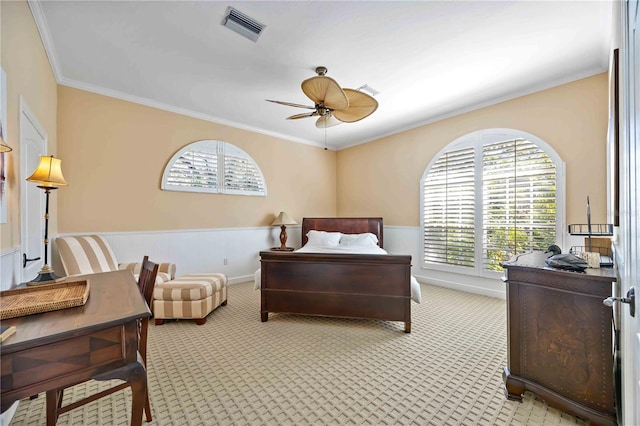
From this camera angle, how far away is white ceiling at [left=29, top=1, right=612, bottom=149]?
224 centimetres

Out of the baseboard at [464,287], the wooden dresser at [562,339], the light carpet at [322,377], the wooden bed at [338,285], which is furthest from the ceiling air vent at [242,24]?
the baseboard at [464,287]

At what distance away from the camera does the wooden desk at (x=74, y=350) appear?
0.87 m

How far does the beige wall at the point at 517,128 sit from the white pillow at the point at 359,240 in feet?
2.22

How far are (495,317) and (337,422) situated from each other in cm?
260

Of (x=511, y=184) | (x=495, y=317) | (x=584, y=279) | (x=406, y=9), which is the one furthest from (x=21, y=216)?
(x=511, y=184)

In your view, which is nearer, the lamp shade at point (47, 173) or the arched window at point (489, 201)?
the lamp shade at point (47, 173)

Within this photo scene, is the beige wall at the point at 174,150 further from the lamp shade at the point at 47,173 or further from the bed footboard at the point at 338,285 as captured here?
the bed footboard at the point at 338,285

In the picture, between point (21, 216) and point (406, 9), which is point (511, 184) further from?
point (21, 216)

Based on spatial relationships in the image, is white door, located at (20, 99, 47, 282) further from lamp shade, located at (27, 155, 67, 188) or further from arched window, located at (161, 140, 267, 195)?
arched window, located at (161, 140, 267, 195)

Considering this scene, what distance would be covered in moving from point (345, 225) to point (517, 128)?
322 centimetres

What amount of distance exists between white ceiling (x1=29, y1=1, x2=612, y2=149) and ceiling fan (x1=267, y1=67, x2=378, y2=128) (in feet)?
1.44

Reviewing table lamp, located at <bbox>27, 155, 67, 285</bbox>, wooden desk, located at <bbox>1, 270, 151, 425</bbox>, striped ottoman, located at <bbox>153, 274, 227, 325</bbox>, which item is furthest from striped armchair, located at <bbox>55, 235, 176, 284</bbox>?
wooden desk, located at <bbox>1, 270, 151, 425</bbox>

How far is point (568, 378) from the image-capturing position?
1626 mm

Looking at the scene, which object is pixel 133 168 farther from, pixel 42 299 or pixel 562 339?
pixel 562 339
